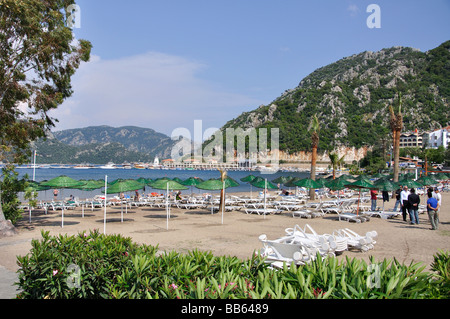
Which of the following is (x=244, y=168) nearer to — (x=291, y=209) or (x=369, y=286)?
(x=291, y=209)

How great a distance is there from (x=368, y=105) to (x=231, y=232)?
13703cm

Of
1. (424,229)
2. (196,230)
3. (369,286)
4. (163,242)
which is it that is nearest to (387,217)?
(424,229)

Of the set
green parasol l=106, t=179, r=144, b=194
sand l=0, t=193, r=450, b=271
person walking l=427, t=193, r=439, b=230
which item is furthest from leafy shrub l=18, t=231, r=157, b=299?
person walking l=427, t=193, r=439, b=230

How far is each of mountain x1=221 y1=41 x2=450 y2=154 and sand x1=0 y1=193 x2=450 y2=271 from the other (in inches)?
4421

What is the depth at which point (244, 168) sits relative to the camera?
163625 millimetres

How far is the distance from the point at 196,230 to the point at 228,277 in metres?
10.2

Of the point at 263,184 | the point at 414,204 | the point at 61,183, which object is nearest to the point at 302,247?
the point at 414,204

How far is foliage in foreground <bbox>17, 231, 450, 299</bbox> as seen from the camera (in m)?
3.25

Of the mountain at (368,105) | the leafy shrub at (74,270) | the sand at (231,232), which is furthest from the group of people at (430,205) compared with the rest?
the mountain at (368,105)

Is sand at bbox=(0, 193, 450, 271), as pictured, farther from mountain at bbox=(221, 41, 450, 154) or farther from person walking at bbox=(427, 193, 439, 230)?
mountain at bbox=(221, 41, 450, 154)

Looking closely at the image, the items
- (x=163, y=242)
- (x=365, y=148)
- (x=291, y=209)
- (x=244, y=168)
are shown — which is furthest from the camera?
(x=244, y=168)

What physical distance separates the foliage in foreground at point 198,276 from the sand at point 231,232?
11.3 ft

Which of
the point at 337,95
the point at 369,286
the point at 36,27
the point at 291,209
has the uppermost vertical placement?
the point at 337,95

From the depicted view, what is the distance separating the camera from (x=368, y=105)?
444 ft
